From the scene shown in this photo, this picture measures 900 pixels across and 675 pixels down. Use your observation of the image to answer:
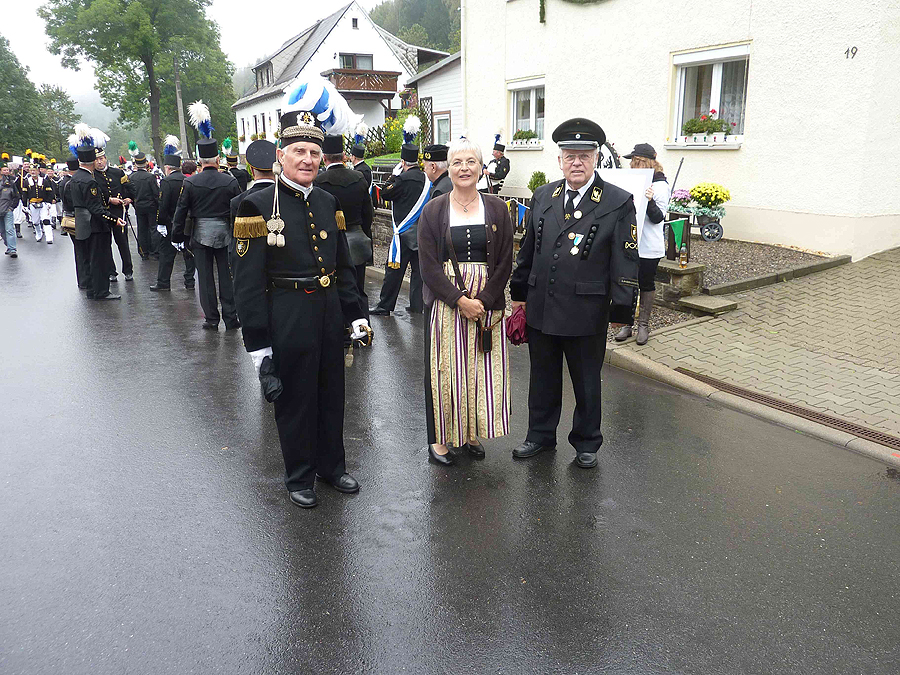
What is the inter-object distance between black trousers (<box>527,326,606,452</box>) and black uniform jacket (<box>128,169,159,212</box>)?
10882mm

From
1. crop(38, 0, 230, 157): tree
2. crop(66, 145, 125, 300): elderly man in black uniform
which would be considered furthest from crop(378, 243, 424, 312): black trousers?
crop(38, 0, 230, 157): tree

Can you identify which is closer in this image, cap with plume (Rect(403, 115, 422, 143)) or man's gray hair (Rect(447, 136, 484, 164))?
man's gray hair (Rect(447, 136, 484, 164))

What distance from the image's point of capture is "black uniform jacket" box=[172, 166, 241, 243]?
8055mm

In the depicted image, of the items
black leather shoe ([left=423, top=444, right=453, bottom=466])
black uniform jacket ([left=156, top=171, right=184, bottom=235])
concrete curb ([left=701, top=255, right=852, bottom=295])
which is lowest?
black leather shoe ([left=423, top=444, right=453, bottom=466])

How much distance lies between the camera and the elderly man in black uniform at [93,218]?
9633 millimetres

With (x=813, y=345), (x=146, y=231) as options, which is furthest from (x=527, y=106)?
(x=813, y=345)

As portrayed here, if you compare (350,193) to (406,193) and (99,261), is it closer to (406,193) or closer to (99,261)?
(406,193)

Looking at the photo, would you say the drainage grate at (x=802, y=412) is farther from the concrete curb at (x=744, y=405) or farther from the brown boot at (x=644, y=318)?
the brown boot at (x=644, y=318)

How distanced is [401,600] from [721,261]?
8.15 metres

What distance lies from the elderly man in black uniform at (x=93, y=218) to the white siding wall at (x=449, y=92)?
50.9 feet

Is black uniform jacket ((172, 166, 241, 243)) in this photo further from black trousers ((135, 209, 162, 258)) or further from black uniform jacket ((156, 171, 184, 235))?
black trousers ((135, 209, 162, 258))

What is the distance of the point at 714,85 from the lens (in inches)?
464

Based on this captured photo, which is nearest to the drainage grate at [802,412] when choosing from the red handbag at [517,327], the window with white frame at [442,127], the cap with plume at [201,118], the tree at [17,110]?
the red handbag at [517,327]

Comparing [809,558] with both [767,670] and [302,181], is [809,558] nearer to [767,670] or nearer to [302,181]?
[767,670]
